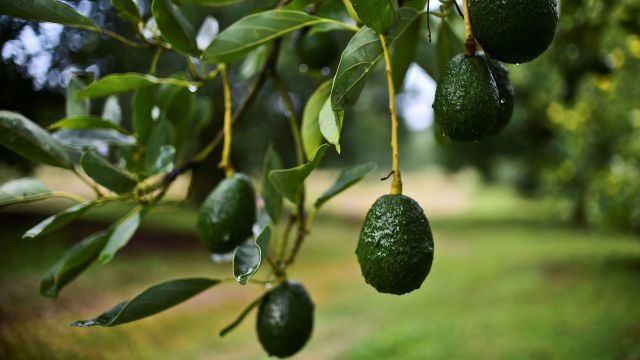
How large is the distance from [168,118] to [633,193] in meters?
4.48

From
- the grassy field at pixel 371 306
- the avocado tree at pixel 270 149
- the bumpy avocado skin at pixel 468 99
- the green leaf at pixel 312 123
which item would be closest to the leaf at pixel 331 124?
the avocado tree at pixel 270 149

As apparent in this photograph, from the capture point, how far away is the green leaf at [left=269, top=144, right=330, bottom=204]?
650 mm

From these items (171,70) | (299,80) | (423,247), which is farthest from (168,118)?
(299,80)

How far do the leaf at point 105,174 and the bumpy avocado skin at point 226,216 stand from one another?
0.46 feet

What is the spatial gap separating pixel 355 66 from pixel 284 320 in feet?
1.34

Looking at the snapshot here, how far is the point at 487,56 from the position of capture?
59 centimetres

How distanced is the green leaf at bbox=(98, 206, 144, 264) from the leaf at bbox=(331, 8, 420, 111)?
1.27 ft

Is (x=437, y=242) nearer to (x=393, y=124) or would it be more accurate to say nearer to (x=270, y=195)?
(x=270, y=195)

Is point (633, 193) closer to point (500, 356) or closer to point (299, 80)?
point (500, 356)

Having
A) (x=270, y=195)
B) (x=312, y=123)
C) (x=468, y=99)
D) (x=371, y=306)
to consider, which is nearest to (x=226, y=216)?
(x=270, y=195)

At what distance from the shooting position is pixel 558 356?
297cm

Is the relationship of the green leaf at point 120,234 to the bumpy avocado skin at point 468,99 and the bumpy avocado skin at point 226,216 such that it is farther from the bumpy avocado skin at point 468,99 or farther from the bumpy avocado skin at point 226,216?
the bumpy avocado skin at point 468,99

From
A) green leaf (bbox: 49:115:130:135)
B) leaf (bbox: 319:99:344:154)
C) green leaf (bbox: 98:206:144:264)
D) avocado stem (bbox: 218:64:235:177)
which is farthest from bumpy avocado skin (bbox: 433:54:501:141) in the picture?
green leaf (bbox: 49:115:130:135)

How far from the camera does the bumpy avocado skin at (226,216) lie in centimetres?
80
